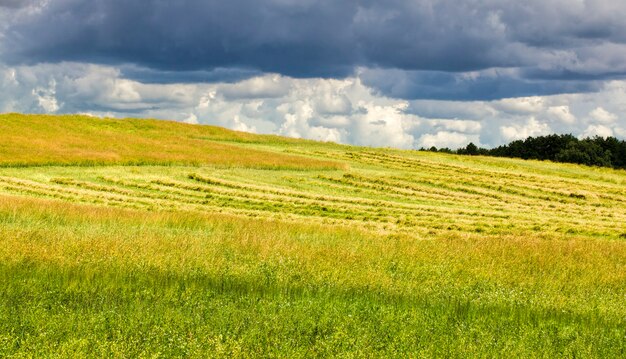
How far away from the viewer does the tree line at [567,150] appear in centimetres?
11550

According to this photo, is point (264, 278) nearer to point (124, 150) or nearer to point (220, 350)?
point (220, 350)

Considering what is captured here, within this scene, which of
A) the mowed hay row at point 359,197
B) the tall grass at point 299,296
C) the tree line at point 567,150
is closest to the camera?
the tall grass at point 299,296

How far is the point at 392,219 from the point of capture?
87.5 ft

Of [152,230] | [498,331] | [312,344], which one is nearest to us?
[312,344]

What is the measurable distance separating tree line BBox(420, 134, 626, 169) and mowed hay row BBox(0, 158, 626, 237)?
238 ft

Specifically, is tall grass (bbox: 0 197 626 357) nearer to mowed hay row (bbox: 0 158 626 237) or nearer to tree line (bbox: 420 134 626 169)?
mowed hay row (bbox: 0 158 626 237)

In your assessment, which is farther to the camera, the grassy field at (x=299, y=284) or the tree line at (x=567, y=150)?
the tree line at (x=567, y=150)

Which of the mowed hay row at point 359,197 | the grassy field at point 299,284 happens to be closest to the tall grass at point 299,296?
the grassy field at point 299,284

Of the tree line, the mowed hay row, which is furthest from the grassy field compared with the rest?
the tree line

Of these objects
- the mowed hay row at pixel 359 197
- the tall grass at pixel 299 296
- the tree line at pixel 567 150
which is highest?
the tree line at pixel 567 150

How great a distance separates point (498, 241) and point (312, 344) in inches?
416

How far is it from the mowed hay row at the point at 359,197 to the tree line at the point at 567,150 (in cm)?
7263

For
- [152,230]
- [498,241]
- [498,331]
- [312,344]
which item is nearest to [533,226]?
[498,241]

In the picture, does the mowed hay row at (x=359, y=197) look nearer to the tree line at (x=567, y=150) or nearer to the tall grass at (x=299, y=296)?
the tall grass at (x=299, y=296)
